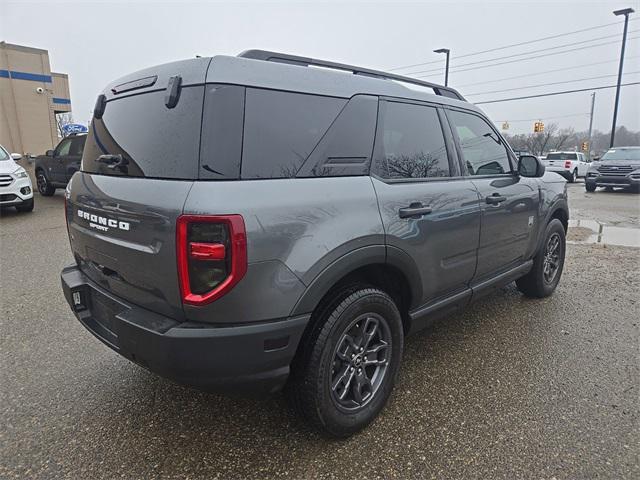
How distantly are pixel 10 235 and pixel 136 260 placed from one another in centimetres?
706

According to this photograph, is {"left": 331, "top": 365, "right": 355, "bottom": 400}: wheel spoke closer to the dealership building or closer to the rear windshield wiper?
the rear windshield wiper

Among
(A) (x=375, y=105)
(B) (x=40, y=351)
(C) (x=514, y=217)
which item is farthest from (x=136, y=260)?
(C) (x=514, y=217)

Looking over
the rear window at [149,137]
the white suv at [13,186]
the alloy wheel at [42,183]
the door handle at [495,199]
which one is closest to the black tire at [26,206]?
the white suv at [13,186]

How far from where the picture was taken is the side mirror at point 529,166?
3637mm

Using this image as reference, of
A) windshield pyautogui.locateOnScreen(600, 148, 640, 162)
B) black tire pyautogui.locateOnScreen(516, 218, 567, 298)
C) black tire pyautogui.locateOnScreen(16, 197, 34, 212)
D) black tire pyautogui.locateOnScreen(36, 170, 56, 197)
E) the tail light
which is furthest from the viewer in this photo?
windshield pyautogui.locateOnScreen(600, 148, 640, 162)

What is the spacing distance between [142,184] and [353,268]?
1087 millimetres

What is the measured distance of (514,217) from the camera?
3.43 metres

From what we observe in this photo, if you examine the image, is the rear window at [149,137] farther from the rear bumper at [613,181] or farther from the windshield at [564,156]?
the windshield at [564,156]

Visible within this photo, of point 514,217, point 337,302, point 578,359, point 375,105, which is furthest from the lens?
point 514,217

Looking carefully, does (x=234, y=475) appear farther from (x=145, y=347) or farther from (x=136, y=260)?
(x=136, y=260)

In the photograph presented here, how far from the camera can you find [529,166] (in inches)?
144

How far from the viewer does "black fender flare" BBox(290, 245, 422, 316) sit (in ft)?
6.36

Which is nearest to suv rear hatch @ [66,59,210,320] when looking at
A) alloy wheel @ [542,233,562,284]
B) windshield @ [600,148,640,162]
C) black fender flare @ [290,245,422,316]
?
black fender flare @ [290,245,422,316]

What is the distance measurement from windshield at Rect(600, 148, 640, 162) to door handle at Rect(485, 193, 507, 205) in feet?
53.2
